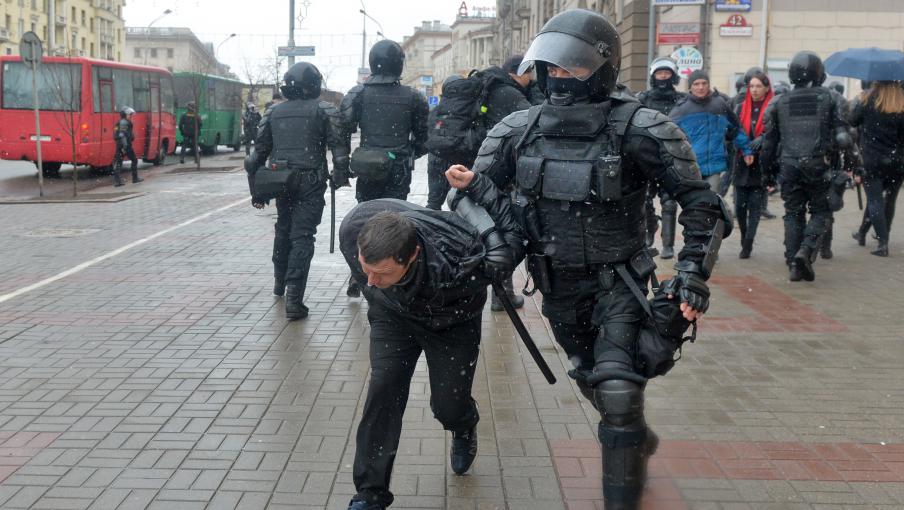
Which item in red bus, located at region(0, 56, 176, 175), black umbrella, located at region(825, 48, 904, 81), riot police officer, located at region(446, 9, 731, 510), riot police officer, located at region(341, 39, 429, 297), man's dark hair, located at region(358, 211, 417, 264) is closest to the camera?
man's dark hair, located at region(358, 211, 417, 264)

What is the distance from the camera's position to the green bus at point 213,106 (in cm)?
3300

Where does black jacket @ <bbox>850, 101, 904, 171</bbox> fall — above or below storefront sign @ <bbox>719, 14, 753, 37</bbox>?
below

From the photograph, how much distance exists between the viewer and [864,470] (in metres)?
4.36

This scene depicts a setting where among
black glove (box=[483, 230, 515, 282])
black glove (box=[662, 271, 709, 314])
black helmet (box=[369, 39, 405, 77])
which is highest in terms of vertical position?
black helmet (box=[369, 39, 405, 77])

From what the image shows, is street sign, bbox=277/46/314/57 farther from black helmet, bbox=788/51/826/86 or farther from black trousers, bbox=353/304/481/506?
black trousers, bbox=353/304/481/506

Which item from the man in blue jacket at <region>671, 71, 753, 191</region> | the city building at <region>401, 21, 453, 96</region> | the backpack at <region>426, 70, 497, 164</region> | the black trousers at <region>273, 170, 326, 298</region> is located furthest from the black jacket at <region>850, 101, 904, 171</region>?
the city building at <region>401, 21, 453, 96</region>

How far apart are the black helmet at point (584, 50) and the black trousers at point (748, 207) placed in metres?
6.48

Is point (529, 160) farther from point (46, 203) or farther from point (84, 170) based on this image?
point (84, 170)

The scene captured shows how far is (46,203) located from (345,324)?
35.2 feet

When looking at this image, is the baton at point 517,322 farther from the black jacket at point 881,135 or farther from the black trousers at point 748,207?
the black jacket at point 881,135

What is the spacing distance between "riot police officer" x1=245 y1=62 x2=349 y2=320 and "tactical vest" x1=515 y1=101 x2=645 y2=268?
3863 millimetres

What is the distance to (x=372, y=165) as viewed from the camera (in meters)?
7.59

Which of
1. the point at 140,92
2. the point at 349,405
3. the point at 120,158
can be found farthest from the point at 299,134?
the point at 140,92

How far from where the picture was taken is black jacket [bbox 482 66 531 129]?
7.14 meters
